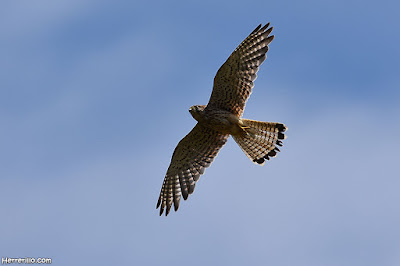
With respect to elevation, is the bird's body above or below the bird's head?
below

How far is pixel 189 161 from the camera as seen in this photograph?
1345 cm

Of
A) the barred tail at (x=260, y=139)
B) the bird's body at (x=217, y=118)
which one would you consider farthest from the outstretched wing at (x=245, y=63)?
the barred tail at (x=260, y=139)

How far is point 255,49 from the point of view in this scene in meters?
12.0

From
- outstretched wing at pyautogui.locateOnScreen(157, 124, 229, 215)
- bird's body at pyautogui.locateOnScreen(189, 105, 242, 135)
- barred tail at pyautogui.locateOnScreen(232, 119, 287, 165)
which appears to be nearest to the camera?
bird's body at pyautogui.locateOnScreen(189, 105, 242, 135)

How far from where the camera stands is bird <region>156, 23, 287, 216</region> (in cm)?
1200

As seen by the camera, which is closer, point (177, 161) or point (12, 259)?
point (12, 259)

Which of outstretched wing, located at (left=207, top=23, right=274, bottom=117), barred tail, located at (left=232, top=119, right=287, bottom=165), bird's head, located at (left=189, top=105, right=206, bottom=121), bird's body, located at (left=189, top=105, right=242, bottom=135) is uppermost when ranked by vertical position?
outstretched wing, located at (left=207, top=23, right=274, bottom=117)

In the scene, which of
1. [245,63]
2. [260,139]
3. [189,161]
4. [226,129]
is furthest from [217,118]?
[189,161]

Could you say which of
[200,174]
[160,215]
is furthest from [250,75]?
[160,215]

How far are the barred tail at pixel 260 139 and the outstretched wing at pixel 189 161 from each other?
604 millimetres

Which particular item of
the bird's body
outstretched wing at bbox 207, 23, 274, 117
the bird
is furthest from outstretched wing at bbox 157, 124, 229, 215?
outstretched wing at bbox 207, 23, 274, 117

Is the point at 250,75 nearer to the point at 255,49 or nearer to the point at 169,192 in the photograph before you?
the point at 255,49

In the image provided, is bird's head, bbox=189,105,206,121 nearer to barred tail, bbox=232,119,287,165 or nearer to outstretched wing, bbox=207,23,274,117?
outstretched wing, bbox=207,23,274,117

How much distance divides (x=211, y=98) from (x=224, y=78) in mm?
571
